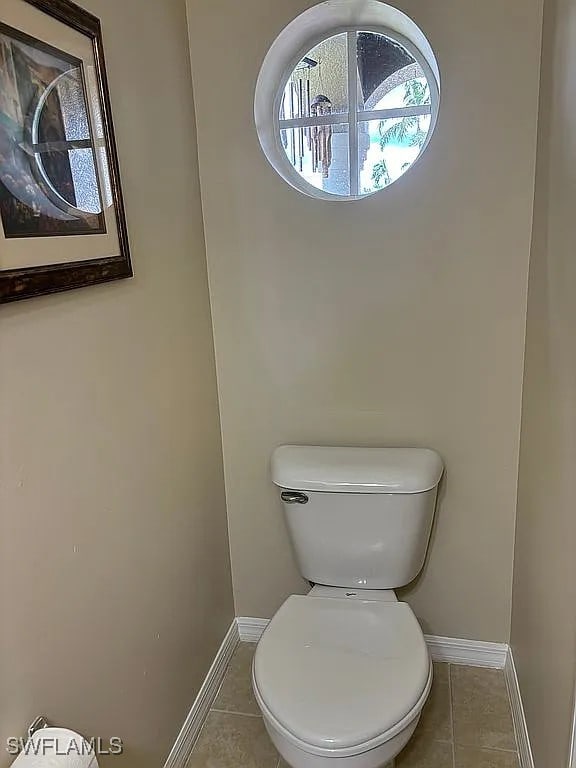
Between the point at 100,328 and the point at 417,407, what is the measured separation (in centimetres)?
93

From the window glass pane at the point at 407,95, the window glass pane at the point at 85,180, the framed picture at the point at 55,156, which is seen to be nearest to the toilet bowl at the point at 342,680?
the framed picture at the point at 55,156

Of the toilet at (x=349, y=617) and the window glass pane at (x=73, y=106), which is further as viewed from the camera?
the toilet at (x=349, y=617)

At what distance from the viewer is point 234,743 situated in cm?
172

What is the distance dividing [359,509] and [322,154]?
1.05 m

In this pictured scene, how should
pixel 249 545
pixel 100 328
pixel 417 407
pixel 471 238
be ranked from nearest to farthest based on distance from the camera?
1. pixel 100 328
2. pixel 471 238
3. pixel 417 407
4. pixel 249 545

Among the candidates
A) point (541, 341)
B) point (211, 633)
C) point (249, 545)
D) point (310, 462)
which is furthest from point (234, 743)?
point (541, 341)

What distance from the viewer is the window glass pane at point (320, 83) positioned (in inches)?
69.6

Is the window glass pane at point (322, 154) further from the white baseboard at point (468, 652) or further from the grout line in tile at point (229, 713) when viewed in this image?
the grout line in tile at point (229, 713)

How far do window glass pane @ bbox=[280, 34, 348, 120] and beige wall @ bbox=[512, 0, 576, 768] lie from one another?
0.58 metres

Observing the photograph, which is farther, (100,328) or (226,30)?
(226,30)

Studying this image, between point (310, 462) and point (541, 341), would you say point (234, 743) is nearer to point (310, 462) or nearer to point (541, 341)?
point (310, 462)

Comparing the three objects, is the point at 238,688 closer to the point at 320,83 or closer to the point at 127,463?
the point at 127,463

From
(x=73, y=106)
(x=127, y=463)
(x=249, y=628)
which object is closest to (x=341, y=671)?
(x=127, y=463)

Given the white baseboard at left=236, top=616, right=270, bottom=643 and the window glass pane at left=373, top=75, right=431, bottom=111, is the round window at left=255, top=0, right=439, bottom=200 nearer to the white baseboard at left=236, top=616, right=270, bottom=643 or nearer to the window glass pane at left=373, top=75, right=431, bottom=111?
the window glass pane at left=373, top=75, right=431, bottom=111
